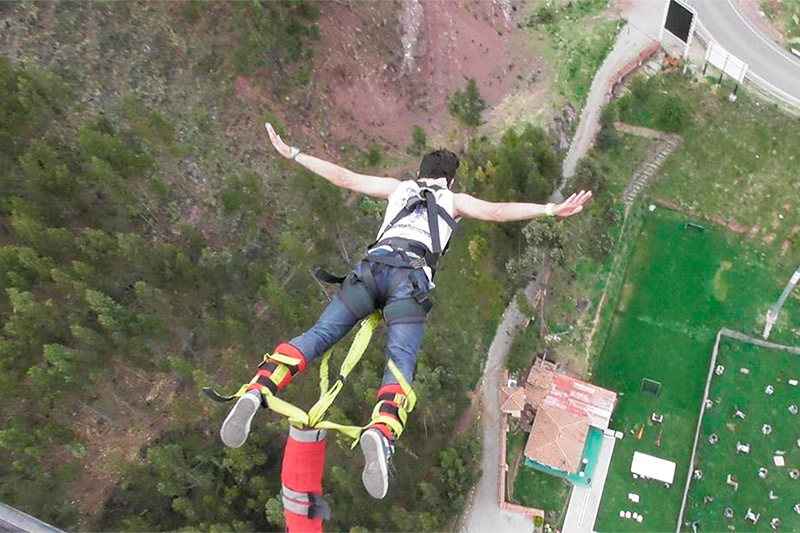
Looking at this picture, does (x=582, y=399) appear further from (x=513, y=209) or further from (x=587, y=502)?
(x=513, y=209)

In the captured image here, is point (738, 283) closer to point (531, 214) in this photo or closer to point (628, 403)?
point (628, 403)

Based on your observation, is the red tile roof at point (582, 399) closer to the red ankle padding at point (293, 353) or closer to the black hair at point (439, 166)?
the black hair at point (439, 166)

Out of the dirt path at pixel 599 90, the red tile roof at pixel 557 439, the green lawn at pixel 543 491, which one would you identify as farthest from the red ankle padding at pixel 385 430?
the dirt path at pixel 599 90

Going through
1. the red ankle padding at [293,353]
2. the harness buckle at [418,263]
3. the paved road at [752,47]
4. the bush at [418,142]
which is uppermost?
the paved road at [752,47]

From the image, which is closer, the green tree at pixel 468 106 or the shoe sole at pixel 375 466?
the shoe sole at pixel 375 466

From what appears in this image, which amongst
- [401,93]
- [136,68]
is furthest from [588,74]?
[136,68]

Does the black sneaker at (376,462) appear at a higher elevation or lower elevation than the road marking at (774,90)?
lower

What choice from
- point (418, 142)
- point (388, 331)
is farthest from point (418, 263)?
point (418, 142)

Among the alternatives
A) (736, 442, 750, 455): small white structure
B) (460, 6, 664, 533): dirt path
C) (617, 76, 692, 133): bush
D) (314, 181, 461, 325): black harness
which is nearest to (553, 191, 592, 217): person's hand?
(314, 181, 461, 325): black harness
